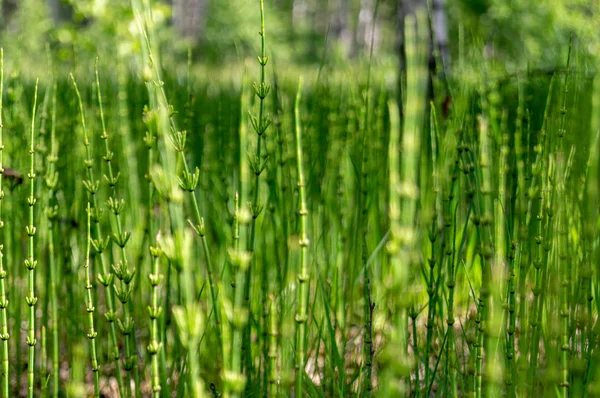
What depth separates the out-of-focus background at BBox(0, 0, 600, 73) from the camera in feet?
7.32

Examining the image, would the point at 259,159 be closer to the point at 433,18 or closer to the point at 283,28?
the point at 433,18

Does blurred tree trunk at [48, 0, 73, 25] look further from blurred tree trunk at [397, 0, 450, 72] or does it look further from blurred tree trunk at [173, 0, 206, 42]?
blurred tree trunk at [397, 0, 450, 72]

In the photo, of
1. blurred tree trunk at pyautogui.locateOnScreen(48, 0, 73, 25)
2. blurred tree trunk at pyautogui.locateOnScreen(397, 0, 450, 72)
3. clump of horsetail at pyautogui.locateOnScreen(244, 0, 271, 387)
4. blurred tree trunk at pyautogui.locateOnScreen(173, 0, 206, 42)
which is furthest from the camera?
blurred tree trunk at pyautogui.locateOnScreen(48, 0, 73, 25)

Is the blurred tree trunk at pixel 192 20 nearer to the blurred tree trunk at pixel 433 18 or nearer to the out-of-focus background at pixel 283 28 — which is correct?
the out-of-focus background at pixel 283 28

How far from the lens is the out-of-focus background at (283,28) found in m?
2.23

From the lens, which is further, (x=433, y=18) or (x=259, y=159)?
(x=433, y=18)

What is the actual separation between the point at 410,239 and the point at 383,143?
1297 millimetres

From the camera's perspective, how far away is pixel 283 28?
47.6ft

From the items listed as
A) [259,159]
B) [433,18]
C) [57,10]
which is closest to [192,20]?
[57,10]

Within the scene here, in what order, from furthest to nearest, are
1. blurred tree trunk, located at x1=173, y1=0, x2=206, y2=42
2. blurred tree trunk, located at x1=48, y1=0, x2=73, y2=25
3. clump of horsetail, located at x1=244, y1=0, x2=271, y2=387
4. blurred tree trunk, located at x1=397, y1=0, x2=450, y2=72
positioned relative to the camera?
blurred tree trunk, located at x1=48, y1=0, x2=73, y2=25 → blurred tree trunk, located at x1=173, y1=0, x2=206, y2=42 → blurred tree trunk, located at x1=397, y1=0, x2=450, y2=72 → clump of horsetail, located at x1=244, y1=0, x2=271, y2=387

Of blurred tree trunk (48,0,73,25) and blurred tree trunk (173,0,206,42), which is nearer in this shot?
blurred tree trunk (173,0,206,42)

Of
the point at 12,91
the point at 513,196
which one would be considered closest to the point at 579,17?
the point at 513,196

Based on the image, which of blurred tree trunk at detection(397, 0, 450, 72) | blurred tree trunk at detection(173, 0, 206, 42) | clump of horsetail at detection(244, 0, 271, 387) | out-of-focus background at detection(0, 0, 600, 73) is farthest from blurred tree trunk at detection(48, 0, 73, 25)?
clump of horsetail at detection(244, 0, 271, 387)

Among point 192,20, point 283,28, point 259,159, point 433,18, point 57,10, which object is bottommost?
point 259,159
